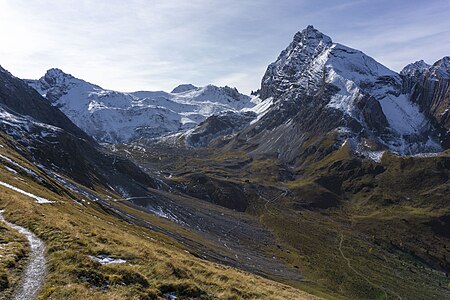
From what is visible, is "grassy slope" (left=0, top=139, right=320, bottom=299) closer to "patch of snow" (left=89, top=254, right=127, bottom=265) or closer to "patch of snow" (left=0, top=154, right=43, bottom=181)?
"patch of snow" (left=89, top=254, right=127, bottom=265)

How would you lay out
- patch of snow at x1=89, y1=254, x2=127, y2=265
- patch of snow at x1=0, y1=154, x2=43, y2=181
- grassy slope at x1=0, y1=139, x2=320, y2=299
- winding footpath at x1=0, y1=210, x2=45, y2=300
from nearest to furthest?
winding footpath at x1=0, y1=210, x2=45, y2=300, grassy slope at x1=0, y1=139, x2=320, y2=299, patch of snow at x1=89, y1=254, x2=127, y2=265, patch of snow at x1=0, y1=154, x2=43, y2=181

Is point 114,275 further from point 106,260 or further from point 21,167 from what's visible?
point 21,167

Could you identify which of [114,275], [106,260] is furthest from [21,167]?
[114,275]

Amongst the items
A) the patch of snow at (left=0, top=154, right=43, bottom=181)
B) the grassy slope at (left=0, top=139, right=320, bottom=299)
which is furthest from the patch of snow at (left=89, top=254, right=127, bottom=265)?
the patch of snow at (left=0, top=154, right=43, bottom=181)

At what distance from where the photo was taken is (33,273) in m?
23.0

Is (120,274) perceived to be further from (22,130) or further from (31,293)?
(22,130)

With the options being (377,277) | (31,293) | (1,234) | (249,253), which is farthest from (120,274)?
(377,277)

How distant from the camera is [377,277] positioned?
148 m

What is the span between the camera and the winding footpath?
2023 centimetres

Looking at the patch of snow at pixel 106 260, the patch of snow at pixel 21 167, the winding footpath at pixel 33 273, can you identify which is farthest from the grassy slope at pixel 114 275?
the patch of snow at pixel 21 167

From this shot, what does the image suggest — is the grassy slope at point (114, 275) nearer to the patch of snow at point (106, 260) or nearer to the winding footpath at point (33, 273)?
the winding footpath at point (33, 273)

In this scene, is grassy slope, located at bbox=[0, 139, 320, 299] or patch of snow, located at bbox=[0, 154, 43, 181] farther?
patch of snow, located at bbox=[0, 154, 43, 181]

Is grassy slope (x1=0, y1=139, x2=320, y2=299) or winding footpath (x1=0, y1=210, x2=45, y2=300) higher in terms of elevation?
grassy slope (x1=0, y1=139, x2=320, y2=299)

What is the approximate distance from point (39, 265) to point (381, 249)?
7710 inches
